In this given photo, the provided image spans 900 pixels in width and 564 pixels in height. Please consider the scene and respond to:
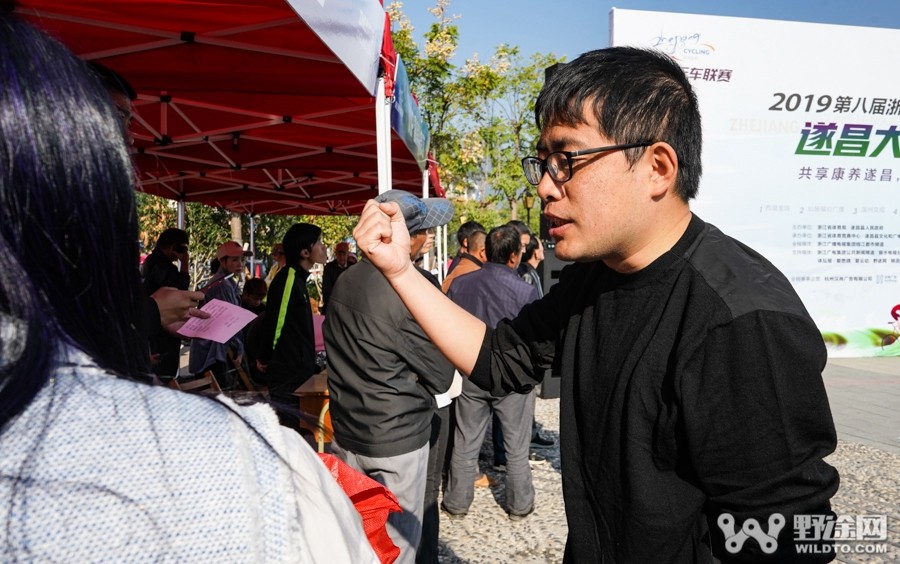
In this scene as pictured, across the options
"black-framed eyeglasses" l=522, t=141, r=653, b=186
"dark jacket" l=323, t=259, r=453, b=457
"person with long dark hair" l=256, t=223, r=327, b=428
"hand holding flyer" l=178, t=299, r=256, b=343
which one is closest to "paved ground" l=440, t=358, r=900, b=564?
"dark jacket" l=323, t=259, r=453, b=457

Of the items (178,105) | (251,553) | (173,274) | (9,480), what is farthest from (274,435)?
(173,274)

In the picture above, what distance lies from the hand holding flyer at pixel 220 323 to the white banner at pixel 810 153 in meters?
6.56

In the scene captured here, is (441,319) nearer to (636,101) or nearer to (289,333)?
(636,101)

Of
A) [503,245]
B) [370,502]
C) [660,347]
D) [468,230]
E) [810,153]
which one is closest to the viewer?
[370,502]

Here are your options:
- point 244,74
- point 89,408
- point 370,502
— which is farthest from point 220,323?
point 89,408

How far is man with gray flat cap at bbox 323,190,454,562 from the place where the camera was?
2.87m

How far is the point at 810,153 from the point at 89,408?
9886 millimetres

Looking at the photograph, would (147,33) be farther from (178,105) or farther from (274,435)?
(274,435)

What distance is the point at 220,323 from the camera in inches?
110

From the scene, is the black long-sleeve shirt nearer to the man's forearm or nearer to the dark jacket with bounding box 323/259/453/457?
the man's forearm

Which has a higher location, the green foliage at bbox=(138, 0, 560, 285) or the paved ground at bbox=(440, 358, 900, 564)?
the green foliage at bbox=(138, 0, 560, 285)

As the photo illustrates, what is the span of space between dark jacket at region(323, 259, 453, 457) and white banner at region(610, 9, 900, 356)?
19.8ft

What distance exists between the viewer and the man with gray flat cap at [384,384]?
2.87m

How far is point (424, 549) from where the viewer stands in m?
3.32
